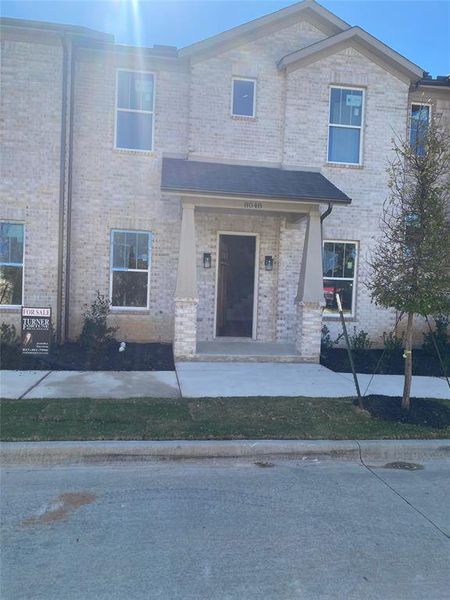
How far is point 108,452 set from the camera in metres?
5.19

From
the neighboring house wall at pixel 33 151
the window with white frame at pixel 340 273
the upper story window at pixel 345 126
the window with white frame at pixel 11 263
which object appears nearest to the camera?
the neighboring house wall at pixel 33 151

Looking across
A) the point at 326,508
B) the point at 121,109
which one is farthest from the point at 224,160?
the point at 326,508

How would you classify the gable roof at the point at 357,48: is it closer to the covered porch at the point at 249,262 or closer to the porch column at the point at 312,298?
the covered porch at the point at 249,262

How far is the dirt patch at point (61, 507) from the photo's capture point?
392 cm

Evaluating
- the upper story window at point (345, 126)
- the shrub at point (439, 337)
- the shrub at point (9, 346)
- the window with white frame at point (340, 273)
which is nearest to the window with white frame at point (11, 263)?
the shrub at point (9, 346)

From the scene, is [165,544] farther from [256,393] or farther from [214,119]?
[214,119]

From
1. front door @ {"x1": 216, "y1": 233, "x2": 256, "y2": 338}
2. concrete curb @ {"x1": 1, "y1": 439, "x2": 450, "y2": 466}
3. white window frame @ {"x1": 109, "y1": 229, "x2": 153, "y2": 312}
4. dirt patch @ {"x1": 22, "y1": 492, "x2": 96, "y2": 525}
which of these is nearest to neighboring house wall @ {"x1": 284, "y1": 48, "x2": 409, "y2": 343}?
front door @ {"x1": 216, "y1": 233, "x2": 256, "y2": 338}

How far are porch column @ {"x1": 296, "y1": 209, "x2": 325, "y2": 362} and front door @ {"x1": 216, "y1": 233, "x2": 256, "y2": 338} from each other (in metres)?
1.88

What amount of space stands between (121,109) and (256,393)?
7718 mm

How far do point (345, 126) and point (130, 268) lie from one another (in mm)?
6255

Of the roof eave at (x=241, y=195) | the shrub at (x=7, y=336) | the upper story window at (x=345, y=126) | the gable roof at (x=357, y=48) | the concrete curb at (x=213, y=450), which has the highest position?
the gable roof at (x=357, y=48)

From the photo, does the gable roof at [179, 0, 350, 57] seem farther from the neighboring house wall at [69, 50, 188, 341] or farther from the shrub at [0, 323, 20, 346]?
the shrub at [0, 323, 20, 346]

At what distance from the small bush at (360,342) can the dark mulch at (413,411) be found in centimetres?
445

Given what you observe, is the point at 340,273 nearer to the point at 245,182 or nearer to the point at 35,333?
the point at 245,182
